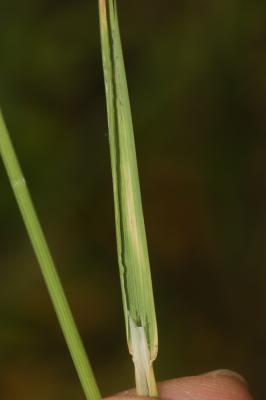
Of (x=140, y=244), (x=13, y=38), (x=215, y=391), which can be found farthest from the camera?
(x=13, y=38)

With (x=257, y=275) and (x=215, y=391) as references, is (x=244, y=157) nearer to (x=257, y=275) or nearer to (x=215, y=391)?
(x=257, y=275)

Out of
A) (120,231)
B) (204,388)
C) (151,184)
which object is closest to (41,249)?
(120,231)

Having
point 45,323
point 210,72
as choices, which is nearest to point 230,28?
point 210,72

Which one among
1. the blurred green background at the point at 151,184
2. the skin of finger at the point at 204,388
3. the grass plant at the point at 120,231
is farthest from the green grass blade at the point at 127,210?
the blurred green background at the point at 151,184

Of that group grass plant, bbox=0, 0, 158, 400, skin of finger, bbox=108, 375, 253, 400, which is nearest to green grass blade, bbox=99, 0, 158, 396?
grass plant, bbox=0, 0, 158, 400

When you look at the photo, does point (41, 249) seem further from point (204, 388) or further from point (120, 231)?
point (204, 388)

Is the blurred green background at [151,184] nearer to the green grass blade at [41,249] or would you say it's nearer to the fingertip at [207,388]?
the fingertip at [207,388]

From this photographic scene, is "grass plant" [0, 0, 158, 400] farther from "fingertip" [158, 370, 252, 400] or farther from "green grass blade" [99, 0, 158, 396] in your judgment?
"fingertip" [158, 370, 252, 400]
